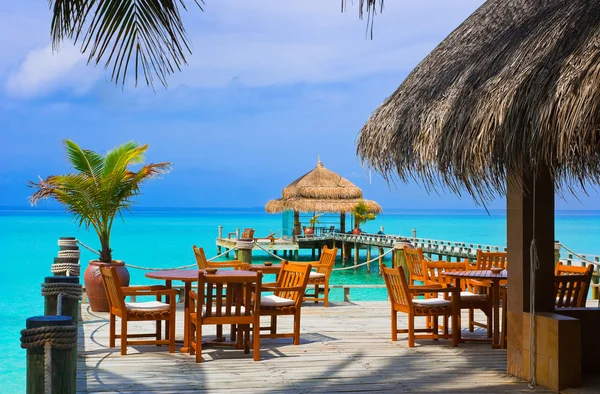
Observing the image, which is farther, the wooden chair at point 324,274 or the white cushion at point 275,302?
the wooden chair at point 324,274

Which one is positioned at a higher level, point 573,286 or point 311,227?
point 573,286

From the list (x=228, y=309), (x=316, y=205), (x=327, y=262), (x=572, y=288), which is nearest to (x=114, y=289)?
(x=228, y=309)

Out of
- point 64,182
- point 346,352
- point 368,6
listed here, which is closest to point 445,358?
point 346,352

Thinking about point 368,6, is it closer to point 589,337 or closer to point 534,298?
point 534,298

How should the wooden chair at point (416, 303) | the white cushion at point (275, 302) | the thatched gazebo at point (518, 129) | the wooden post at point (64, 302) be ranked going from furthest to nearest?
the wooden chair at point (416, 303) → the white cushion at point (275, 302) → the wooden post at point (64, 302) → the thatched gazebo at point (518, 129)

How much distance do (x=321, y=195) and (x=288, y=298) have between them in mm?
25639

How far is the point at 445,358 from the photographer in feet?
21.6

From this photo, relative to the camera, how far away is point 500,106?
4680 millimetres

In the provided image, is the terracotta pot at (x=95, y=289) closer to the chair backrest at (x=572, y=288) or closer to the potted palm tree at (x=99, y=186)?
the potted palm tree at (x=99, y=186)

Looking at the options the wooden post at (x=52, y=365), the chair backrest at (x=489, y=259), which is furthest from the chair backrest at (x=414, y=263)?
the wooden post at (x=52, y=365)

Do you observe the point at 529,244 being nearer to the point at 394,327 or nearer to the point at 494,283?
the point at 494,283

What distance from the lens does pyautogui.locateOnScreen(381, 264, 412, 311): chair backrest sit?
6.91m

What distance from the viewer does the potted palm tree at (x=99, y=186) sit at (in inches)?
404

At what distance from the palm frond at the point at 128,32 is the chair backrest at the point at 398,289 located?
315 centimetres
